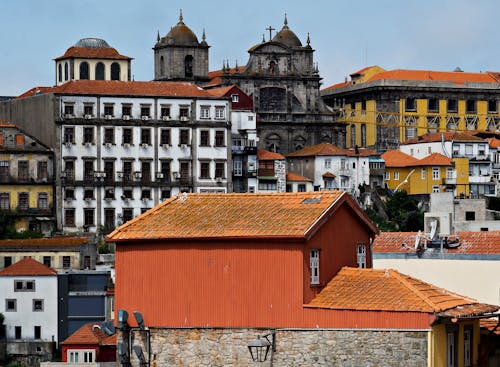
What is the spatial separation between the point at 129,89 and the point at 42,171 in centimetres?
897

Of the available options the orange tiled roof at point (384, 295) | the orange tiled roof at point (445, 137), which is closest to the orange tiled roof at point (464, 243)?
the orange tiled roof at point (384, 295)

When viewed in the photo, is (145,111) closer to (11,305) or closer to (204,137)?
(204,137)

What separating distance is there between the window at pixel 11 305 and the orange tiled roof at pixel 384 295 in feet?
184

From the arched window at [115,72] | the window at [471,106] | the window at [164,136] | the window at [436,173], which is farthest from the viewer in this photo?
the window at [471,106]

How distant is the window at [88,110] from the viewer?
117375mm

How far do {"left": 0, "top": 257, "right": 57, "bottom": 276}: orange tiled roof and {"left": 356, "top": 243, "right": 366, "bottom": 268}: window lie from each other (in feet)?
177

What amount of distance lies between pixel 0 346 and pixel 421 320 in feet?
188

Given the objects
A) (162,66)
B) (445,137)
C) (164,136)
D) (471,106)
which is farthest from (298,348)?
(471,106)

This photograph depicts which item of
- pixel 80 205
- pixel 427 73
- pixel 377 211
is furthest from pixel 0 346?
pixel 427 73

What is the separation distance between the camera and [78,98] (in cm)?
11719

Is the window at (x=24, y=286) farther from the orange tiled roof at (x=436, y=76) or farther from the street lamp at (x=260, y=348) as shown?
the orange tiled roof at (x=436, y=76)

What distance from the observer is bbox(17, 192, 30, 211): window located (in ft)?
375

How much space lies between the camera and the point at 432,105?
16188 cm

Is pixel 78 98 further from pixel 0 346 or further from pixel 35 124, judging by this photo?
pixel 0 346
